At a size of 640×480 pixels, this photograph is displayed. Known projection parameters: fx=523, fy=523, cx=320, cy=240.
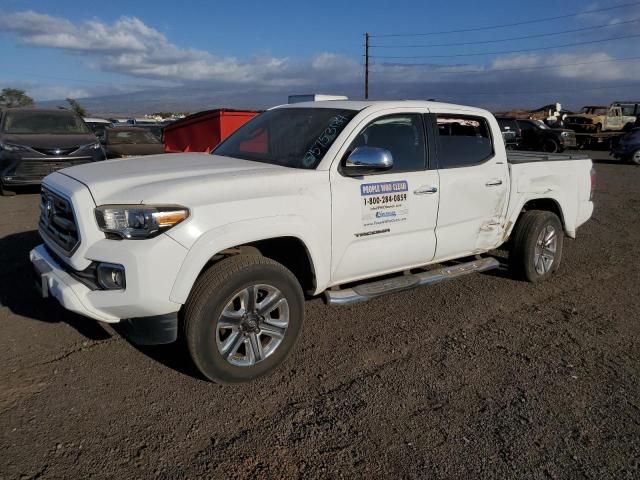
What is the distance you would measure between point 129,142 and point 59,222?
1148 cm

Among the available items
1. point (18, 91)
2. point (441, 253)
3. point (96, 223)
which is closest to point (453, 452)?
point (441, 253)

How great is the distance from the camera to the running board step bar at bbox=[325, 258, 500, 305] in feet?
12.7

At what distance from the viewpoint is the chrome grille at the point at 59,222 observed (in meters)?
3.22

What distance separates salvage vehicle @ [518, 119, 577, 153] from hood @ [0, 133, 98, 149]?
21052mm

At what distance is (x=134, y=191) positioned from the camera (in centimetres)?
311

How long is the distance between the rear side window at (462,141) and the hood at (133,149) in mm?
9978

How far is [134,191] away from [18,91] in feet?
180

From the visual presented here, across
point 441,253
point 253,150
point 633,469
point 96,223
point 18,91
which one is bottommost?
point 633,469

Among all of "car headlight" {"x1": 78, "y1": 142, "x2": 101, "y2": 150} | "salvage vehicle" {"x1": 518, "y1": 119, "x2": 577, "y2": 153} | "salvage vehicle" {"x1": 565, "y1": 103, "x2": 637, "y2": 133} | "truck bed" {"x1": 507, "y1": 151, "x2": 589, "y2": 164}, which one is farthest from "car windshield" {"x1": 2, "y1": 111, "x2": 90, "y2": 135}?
"salvage vehicle" {"x1": 565, "y1": 103, "x2": 637, "y2": 133}

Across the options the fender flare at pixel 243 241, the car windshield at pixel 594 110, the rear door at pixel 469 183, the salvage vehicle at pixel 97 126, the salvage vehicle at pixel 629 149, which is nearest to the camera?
the fender flare at pixel 243 241

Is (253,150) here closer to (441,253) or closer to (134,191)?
(134,191)

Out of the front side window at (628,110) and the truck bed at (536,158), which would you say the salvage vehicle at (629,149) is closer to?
the front side window at (628,110)

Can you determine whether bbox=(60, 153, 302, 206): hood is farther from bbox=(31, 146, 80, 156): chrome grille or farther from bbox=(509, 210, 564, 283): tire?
bbox=(31, 146, 80, 156): chrome grille

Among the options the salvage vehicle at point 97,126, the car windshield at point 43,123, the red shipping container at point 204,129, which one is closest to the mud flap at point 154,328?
the red shipping container at point 204,129
